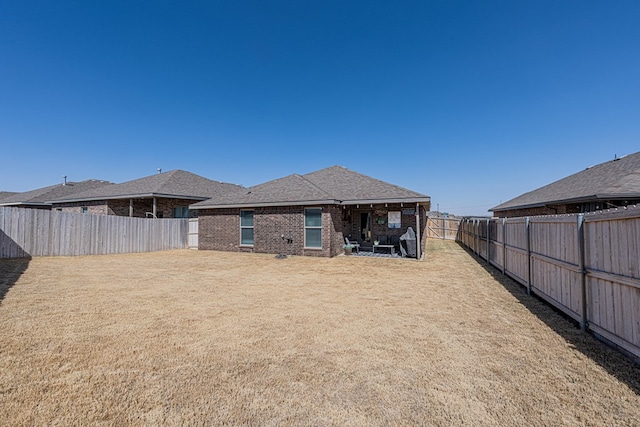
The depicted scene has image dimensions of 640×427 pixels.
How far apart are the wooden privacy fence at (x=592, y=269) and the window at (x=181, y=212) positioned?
61.3 ft

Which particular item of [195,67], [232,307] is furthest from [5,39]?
[232,307]

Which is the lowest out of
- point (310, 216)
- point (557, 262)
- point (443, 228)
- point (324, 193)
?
point (443, 228)

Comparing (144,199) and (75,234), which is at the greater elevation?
(144,199)

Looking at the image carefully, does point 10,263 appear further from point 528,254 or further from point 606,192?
point 606,192

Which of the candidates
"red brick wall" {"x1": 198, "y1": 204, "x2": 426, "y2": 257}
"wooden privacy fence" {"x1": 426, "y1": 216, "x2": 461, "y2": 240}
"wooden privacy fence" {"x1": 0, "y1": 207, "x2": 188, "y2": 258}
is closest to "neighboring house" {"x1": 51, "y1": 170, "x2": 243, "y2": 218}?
"wooden privacy fence" {"x1": 0, "y1": 207, "x2": 188, "y2": 258}

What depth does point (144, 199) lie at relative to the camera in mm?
18453

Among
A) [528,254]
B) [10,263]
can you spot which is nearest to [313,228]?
[528,254]

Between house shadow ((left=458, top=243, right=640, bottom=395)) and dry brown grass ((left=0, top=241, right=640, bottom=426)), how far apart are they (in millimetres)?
23

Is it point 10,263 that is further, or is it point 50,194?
point 50,194

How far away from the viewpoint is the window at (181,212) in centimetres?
1861

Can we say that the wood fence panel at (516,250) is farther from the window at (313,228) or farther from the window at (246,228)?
the window at (246,228)

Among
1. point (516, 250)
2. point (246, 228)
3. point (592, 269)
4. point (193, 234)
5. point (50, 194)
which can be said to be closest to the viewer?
point (592, 269)

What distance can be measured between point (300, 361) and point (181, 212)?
1835 cm

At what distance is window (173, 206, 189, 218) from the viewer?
1861cm
